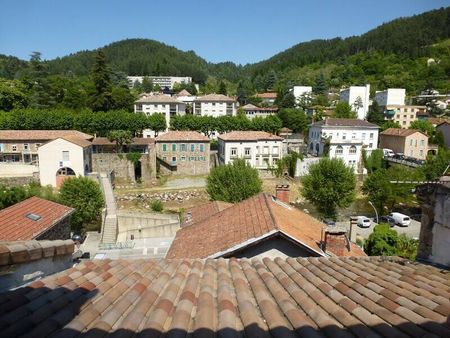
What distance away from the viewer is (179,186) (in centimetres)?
4475

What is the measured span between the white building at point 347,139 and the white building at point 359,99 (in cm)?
2669

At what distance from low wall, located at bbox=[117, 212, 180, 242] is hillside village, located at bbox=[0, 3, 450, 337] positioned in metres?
0.12

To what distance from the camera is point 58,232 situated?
59.9 ft

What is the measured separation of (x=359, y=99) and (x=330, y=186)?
2186 inches

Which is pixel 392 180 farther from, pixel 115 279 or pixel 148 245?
pixel 115 279

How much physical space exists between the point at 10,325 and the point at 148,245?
25875mm

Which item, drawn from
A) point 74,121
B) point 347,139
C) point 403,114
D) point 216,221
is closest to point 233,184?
point 216,221

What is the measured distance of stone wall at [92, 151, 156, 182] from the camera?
148 ft

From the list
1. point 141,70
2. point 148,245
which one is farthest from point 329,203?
point 141,70

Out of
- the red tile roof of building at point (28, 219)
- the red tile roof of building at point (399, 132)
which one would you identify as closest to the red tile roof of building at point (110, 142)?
the red tile roof of building at point (28, 219)

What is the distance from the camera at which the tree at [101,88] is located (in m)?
58.8

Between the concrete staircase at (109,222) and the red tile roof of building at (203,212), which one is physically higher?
the red tile roof of building at (203,212)

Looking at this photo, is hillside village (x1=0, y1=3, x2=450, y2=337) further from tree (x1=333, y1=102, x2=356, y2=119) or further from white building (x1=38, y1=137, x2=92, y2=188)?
tree (x1=333, y1=102, x2=356, y2=119)

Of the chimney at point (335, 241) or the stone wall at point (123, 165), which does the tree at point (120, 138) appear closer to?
the stone wall at point (123, 165)
